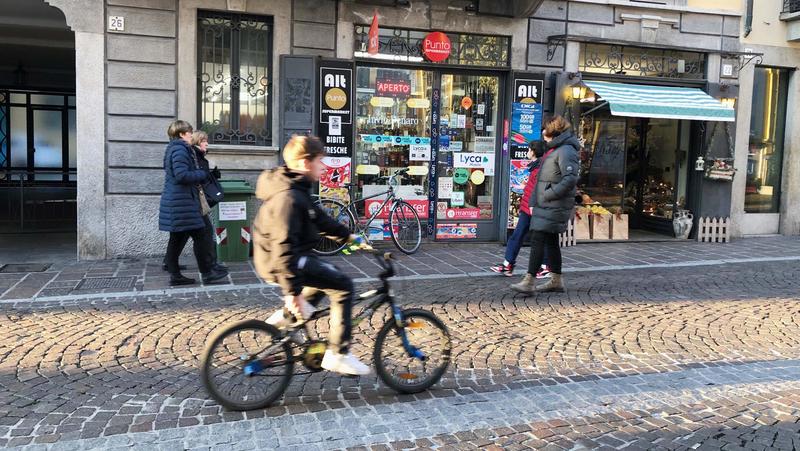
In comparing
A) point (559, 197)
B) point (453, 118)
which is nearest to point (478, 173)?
point (453, 118)

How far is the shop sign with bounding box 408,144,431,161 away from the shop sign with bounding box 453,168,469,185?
0.53m

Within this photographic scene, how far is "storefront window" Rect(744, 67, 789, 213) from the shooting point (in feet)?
43.6

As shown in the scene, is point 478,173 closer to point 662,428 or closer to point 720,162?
point 720,162

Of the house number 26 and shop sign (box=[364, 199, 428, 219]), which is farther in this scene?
shop sign (box=[364, 199, 428, 219])

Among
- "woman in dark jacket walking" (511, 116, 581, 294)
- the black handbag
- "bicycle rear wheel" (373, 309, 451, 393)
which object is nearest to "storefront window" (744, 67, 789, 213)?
"woman in dark jacket walking" (511, 116, 581, 294)

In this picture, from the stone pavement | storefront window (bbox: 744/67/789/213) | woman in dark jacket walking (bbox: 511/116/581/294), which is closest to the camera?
the stone pavement

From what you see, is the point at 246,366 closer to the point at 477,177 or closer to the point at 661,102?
the point at 477,177

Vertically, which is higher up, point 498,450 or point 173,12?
point 173,12

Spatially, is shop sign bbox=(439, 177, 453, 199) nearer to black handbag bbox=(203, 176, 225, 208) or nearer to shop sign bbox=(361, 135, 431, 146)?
shop sign bbox=(361, 135, 431, 146)

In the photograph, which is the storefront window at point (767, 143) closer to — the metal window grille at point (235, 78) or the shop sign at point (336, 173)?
the shop sign at point (336, 173)

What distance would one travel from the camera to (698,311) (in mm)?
7121

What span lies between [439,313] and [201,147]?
3355mm

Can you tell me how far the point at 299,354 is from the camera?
14.0 ft

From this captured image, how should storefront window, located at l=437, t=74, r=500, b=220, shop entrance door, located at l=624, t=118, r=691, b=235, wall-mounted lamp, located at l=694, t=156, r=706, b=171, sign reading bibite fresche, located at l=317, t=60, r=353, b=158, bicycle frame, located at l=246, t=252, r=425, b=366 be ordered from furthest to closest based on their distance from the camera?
shop entrance door, located at l=624, t=118, r=691, b=235 → wall-mounted lamp, located at l=694, t=156, r=706, b=171 → storefront window, located at l=437, t=74, r=500, b=220 → sign reading bibite fresche, located at l=317, t=60, r=353, b=158 → bicycle frame, located at l=246, t=252, r=425, b=366
